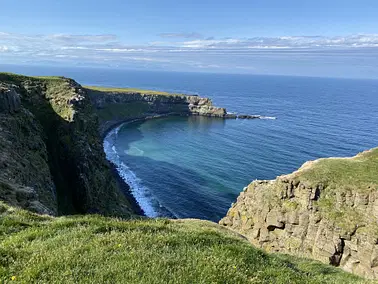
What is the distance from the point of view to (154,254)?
39.9 ft

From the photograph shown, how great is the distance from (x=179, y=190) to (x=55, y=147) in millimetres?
30199

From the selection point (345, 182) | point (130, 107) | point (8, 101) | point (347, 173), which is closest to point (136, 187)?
point (8, 101)

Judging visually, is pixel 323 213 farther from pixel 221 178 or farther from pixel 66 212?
pixel 221 178

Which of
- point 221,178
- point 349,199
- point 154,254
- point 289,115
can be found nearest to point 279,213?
point 349,199

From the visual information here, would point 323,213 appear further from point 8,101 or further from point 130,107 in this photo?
point 130,107

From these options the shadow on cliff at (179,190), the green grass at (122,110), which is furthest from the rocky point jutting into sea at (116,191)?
the green grass at (122,110)

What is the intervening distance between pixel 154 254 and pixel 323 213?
34070 mm

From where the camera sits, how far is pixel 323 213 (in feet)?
134

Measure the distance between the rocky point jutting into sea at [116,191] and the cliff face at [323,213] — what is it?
11 centimetres

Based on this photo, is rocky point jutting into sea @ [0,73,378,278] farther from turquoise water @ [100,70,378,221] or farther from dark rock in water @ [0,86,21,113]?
turquoise water @ [100,70,378,221]

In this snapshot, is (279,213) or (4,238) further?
(279,213)

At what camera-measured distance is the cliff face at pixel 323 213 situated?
121 feet

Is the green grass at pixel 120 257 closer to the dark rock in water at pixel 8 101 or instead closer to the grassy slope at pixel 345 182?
the grassy slope at pixel 345 182

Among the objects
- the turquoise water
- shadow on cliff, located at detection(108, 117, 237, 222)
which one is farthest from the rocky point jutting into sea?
the turquoise water
